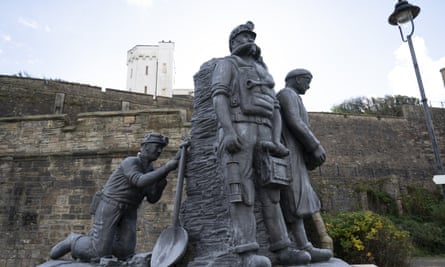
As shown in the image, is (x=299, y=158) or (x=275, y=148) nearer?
(x=275, y=148)

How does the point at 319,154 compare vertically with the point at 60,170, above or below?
below

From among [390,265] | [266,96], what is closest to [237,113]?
[266,96]

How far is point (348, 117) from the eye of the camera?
30234 millimetres

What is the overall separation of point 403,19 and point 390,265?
19.7 feet

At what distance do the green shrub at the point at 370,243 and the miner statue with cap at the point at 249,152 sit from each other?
627 centimetres

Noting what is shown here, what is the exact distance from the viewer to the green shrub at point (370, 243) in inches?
333

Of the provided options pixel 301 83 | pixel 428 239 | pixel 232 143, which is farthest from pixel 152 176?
pixel 428 239

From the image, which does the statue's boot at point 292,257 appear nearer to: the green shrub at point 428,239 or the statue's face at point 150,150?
the statue's face at point 150,150

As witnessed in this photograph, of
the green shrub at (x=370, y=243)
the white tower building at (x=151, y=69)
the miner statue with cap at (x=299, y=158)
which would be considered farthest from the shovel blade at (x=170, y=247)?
the white tower building at (x=151, y=69)

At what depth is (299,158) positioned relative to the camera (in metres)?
3.53

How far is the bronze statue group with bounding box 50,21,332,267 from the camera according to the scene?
2.93 m

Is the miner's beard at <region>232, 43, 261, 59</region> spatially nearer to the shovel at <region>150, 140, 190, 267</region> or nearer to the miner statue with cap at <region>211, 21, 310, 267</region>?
the miner statue with cap at <region>211, 21, 310, 267</region>

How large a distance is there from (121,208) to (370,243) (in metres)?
7.08

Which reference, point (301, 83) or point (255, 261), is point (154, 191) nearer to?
point (255, 261)
